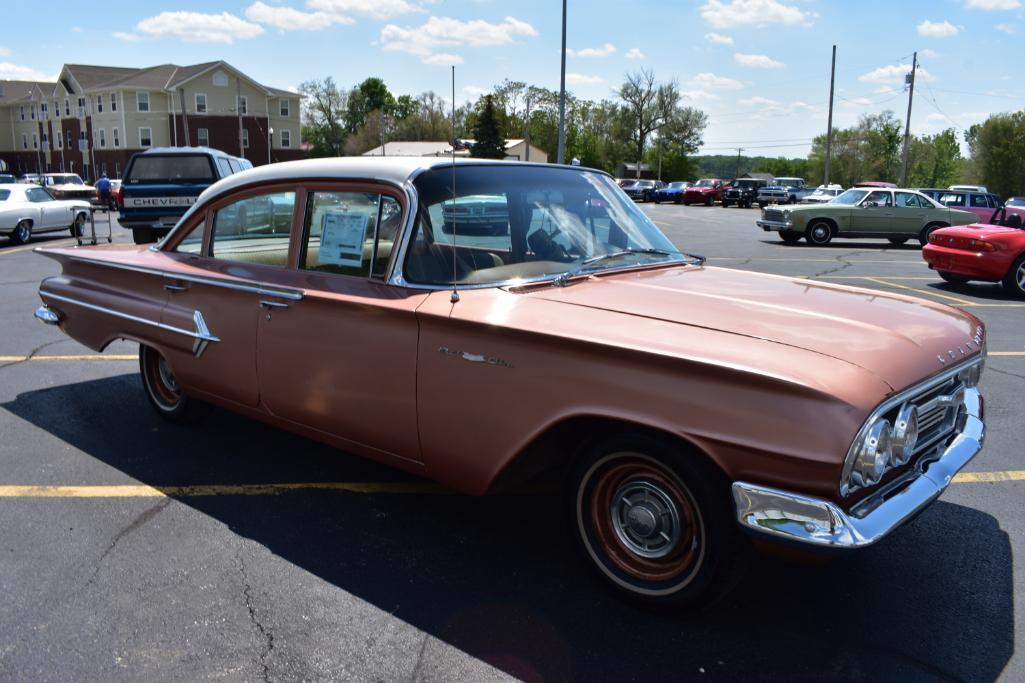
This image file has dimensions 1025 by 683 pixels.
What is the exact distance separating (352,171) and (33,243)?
19134mm

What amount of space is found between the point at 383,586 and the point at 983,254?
11.4m

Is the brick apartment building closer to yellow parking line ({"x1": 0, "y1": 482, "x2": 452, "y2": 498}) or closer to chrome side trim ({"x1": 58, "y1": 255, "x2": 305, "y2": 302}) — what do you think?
chrome side trim ({"x1": 58, "y1": 255, "x2": 305, "y2": 302})

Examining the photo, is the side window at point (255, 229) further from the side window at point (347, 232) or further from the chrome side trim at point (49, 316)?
the chrome side trim at point (49, 316)

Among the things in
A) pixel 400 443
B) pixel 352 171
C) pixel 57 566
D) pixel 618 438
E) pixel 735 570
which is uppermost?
pixel 352 171

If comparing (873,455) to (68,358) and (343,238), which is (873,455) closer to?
(343,238)

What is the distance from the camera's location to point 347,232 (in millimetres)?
3814

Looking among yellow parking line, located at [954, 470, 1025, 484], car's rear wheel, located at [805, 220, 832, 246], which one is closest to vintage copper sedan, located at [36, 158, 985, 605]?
yellow parking line, located at [954, 470, 1025, 484]

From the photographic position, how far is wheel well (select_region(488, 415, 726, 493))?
2811 millimetres

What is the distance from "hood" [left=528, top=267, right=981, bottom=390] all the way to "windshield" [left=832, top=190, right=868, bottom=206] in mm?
19493

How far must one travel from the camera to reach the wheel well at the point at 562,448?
9.22ft

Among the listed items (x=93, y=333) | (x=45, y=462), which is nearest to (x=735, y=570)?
(x=45, y=462)

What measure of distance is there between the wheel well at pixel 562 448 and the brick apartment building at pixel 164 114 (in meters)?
63.5

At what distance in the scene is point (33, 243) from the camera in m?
19.5

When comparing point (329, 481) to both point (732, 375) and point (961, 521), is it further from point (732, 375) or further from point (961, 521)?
point (961, 521)
